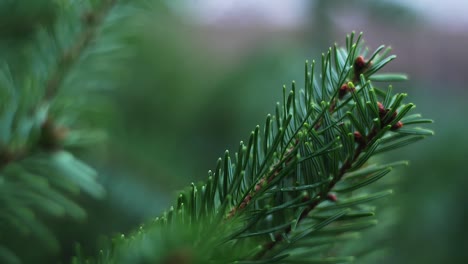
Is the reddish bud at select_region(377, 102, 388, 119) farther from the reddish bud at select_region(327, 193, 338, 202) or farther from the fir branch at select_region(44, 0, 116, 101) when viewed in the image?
the fir branch at select_region(44, 0, 116, 101)

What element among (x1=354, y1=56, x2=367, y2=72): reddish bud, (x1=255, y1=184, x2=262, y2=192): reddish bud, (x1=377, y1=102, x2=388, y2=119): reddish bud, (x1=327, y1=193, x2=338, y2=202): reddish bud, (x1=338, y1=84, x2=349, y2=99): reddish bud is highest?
(x1=354, y1=56, x2=367, y2=72): reddish bud

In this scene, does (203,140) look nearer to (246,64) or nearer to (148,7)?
(246,64)

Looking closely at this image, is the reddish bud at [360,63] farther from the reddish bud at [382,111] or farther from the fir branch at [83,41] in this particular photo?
the fir branch at [83,41]

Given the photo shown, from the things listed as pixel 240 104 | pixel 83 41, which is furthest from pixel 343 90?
pixel 240 104

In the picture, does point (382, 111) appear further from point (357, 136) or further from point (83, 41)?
point (83, 41)

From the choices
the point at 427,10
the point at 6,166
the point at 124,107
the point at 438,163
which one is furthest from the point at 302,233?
the point at 427,10

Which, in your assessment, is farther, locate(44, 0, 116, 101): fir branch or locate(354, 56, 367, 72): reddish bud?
locate(44, 0, 116, 101): fir branch

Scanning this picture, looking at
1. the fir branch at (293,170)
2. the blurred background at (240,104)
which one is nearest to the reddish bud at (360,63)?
the fir branch at (293,170)

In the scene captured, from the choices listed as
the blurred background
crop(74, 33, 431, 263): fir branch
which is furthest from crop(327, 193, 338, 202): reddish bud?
the blurred background
